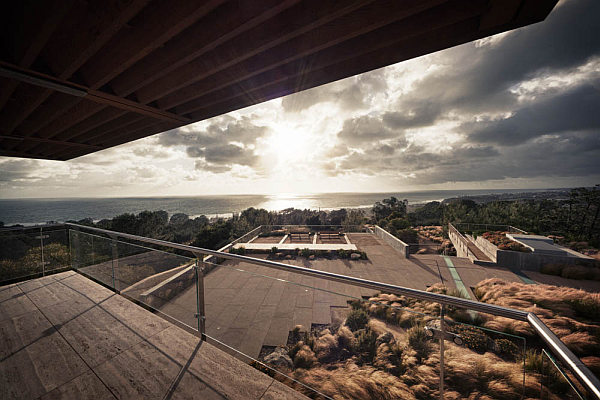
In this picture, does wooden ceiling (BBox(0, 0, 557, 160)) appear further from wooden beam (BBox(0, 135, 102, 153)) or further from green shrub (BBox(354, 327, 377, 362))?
green shrub (BBox(354, 327, 377, 362))

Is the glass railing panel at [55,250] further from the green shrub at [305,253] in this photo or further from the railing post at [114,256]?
the green shrub at [305,253]

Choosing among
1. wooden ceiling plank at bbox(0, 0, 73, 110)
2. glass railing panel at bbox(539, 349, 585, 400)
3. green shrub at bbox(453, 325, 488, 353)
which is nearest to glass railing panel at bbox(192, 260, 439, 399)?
green shrub at bbox(453, 325, 488, 353)

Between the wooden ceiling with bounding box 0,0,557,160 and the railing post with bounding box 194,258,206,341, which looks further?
the railing post with bounding box 194,258,206,341

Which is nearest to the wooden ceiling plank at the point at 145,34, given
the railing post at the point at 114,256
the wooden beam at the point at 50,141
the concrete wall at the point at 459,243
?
the railing post at the point at 114,256

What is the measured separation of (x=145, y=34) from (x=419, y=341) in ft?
9.05

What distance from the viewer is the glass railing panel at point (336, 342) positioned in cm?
132

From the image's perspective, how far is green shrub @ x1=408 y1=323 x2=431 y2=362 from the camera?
130cm

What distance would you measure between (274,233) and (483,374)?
13.8 metres

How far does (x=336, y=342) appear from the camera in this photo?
1.52 m

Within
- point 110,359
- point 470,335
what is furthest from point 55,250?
point 470,335

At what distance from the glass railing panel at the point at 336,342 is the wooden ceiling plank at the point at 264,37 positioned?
1.73 metres

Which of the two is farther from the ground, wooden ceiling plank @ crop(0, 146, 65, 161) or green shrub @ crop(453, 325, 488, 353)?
wooden ceiling plank @ crop(0, 146, 65, 161)

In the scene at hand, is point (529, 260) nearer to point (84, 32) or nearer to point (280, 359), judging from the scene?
point (280, 359)

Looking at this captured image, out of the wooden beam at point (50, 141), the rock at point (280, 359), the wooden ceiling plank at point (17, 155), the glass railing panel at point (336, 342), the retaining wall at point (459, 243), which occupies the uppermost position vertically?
the wooden beam at point (50, 141)
